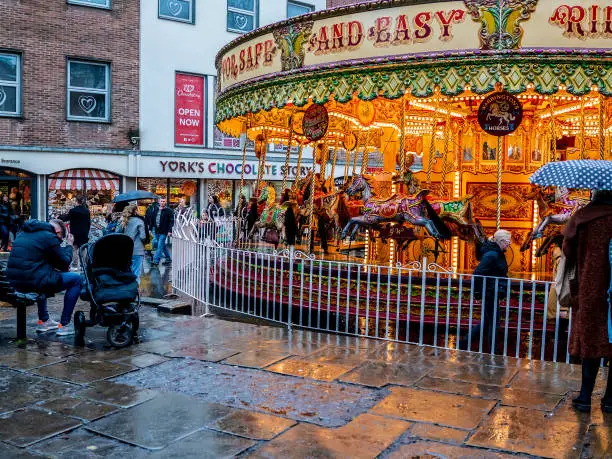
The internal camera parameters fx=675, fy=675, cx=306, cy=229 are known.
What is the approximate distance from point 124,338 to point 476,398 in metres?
4.05

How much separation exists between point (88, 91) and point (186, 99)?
363 cm

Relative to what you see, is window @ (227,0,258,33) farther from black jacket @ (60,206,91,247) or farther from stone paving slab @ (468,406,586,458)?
stone paving slab @ (468,406,586,458)

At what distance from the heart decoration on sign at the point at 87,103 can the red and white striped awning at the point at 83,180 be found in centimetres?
202

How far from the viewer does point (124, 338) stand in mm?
7781

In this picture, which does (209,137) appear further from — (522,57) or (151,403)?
(151,403)

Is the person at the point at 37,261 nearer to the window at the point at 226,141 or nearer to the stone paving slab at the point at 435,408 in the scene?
the stone paving slab at the point at 435,408

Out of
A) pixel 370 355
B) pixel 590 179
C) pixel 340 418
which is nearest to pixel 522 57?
pixel 590 179

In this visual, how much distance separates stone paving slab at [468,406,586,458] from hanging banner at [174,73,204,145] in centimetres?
2057

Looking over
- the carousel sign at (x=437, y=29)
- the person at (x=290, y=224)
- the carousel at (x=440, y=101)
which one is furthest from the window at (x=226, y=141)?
the carousel sign at (x=437, y=29)

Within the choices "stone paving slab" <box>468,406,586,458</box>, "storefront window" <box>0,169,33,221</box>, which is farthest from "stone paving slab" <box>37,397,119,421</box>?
"storefront window" <box>0,169,33,221</box>

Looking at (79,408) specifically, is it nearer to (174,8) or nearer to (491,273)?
(491,273)

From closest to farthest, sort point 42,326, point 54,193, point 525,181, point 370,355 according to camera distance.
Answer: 1. point 370,355
2. point 42,326
3. point 525,181
4. point 54,193

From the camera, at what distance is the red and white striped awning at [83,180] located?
2208cm

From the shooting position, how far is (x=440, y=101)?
1251 cm
